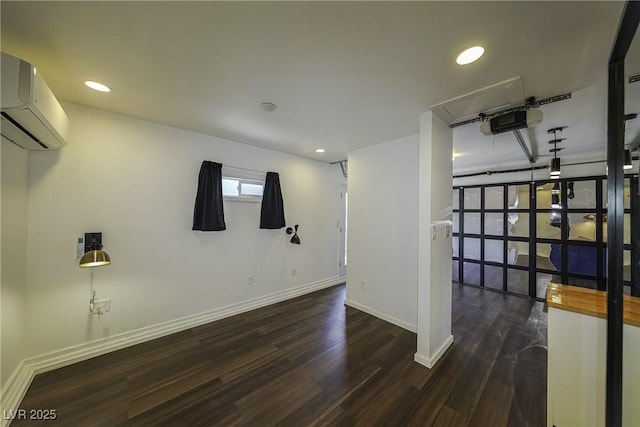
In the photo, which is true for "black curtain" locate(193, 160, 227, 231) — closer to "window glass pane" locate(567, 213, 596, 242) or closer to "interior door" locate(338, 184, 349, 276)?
"interior door" locate(338, 184, 349, 276)

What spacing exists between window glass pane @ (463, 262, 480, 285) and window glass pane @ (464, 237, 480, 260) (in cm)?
17

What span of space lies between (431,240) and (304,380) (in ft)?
5.65

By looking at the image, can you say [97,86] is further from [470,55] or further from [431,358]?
[431,358]

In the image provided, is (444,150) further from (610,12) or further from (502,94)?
(610,12)

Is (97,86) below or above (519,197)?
above

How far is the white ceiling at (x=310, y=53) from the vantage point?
1169mm

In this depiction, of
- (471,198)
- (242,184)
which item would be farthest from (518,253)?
(242,184)

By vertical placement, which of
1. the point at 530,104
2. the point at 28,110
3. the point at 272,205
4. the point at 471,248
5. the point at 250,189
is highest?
the point at 530,104

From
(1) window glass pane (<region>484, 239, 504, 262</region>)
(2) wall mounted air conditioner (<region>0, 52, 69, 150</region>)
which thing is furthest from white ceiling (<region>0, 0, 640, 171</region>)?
(1) window glass pane (<region>484, 239, 504, 262</region>)

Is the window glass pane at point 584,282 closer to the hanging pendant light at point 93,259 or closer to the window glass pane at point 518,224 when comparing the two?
the window glass pane at point 518,224

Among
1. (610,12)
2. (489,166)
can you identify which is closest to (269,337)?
(610,12)

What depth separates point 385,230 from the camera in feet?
10.5

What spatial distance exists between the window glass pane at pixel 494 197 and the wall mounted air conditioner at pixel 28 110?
6002 mm

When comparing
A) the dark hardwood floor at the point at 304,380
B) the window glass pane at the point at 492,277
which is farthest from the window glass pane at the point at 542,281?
the dark hardwood floor at the point at 304,380
